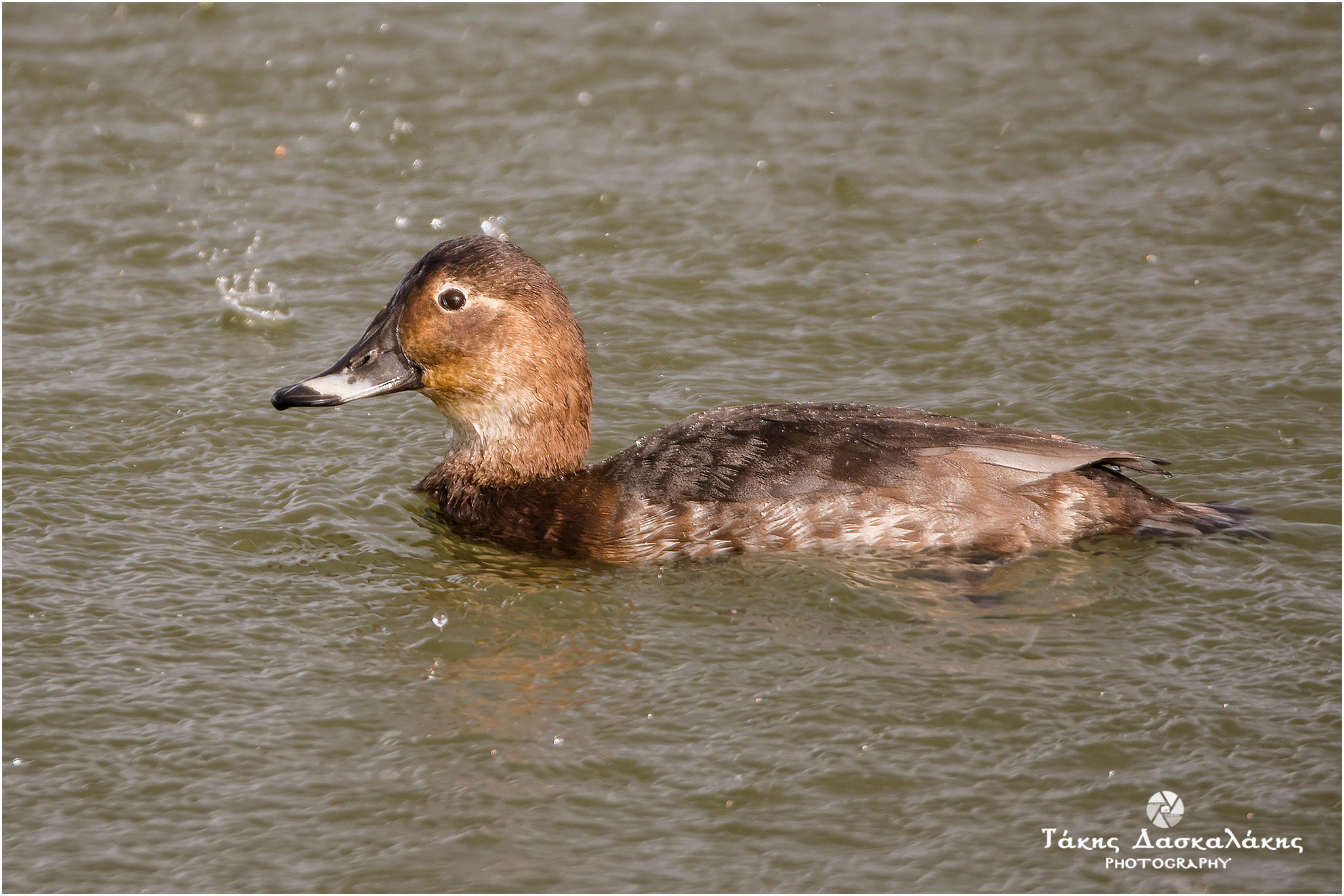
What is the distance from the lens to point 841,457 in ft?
19.9

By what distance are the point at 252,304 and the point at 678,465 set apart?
3.44 m

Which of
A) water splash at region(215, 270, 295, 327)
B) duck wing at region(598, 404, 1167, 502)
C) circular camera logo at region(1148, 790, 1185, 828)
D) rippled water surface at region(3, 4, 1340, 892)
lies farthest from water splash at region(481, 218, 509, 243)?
circular camera logo at region(1148, 790, 1185, 828)

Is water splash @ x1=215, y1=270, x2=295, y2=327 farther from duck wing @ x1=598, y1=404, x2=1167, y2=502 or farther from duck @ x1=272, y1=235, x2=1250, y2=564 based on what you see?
duck wing @ x1=598, y1=404, x2=1167, y2=502

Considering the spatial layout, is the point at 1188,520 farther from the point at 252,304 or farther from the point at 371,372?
the point at 252,304

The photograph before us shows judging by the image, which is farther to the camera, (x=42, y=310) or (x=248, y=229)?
(x=248, y=229)

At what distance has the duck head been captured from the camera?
256 inches

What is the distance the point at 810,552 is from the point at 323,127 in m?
5.78

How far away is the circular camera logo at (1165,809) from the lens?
4.71 m

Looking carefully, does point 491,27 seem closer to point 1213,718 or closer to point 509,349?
point 509,349

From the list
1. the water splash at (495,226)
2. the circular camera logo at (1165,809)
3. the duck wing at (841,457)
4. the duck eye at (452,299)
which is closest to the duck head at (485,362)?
the duck eye at (452,299)

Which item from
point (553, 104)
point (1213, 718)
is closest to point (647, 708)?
point (1213, 718)

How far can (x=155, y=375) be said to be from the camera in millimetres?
7781

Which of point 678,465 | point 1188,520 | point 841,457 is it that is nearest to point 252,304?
point 678,465

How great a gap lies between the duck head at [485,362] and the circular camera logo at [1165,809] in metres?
2.87
